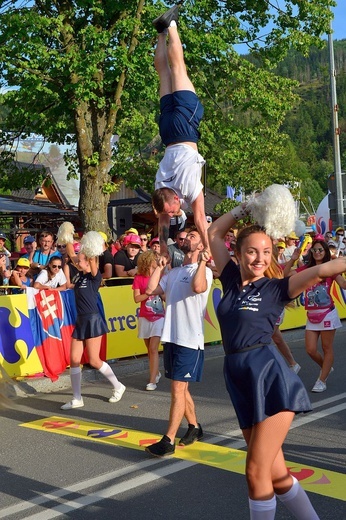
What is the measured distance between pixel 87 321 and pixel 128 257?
4.26 metres

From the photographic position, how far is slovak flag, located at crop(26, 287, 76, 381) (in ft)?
33.3

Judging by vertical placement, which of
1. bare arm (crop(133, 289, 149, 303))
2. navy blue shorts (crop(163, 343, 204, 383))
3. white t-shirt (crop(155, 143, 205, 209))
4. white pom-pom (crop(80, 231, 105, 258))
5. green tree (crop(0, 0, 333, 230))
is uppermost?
green tree (crop(0, 0, 333, 230))

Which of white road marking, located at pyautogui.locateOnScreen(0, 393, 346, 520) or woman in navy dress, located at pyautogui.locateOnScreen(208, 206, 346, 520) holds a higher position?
woman in navy dress, located at pyautogui.locateOnScreen(208, 206, 346, 520)

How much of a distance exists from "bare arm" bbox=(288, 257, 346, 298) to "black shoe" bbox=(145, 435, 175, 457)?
8.86ft

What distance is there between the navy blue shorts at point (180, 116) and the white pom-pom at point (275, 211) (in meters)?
2.15

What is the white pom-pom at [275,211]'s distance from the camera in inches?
157

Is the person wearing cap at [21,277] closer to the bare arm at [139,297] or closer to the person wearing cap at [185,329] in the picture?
the bare arm at [139,297]

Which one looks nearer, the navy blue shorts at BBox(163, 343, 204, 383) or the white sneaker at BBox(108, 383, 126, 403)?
the navy blue shorts at BBox(163, 343, 204, 383)

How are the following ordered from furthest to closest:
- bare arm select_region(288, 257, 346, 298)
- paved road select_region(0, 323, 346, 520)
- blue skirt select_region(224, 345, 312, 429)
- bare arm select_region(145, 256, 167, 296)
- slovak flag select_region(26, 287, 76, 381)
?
slovak flag select_region(26, 287, 76, 381) → bare arm select_region(145, 256, 167, 296) → paved road select_region(0, 323, 346, 520) → blue skirt select_region(224, 345, 312, 429) → bare arm select_region(288, 257, 346, 298)

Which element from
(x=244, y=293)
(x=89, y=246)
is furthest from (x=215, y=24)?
(x=244, y=293)

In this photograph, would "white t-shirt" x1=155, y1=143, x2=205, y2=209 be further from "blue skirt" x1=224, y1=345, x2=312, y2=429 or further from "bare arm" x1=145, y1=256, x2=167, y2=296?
"blue skirt" x1=224, y1=345, x2=312, y2=429

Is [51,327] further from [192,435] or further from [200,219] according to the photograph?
[200,219]

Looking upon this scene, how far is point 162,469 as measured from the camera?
6.07m

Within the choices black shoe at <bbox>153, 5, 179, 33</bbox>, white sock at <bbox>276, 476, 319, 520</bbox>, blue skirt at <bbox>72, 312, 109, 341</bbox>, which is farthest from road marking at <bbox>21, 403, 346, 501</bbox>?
black shoe at <bbox>153, 5, 179, 33</bbox>
